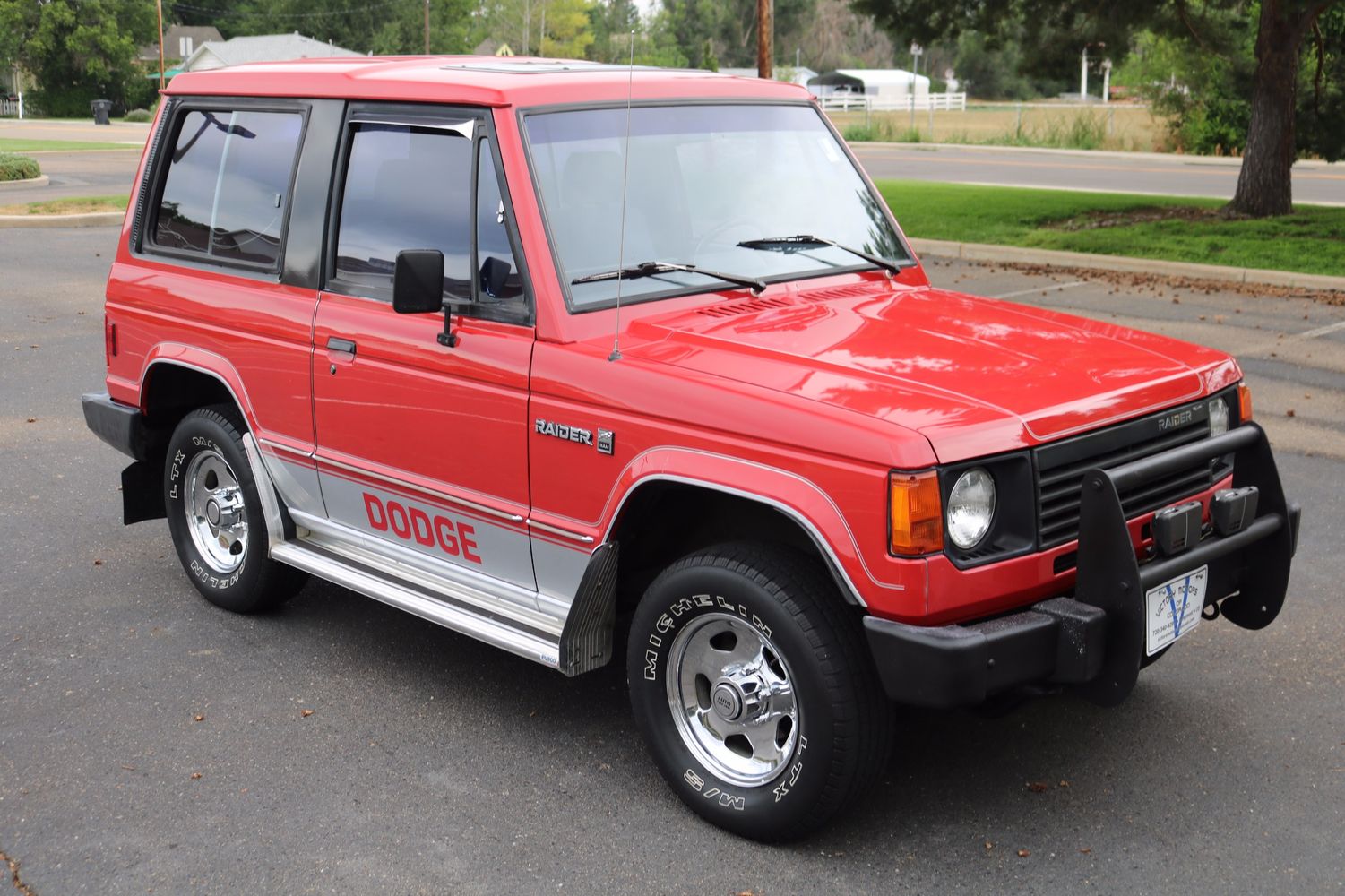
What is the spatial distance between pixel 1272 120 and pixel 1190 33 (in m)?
2.02

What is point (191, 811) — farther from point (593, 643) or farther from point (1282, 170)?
point (1282, 170)

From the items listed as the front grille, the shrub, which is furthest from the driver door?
the shrub

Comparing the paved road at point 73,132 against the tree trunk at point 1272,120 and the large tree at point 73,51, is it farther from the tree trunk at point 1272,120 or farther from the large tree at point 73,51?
the tree trunk at point 1272,120

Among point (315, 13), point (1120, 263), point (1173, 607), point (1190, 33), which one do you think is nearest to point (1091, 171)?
point (1190, 33)

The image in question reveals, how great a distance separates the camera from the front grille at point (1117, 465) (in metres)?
3.62

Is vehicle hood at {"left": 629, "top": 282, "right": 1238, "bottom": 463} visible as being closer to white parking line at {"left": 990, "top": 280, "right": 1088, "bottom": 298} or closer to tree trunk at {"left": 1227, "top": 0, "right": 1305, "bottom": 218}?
white parking line at {"left": 990, "top": 280, "right": 1088, "bottom": 298}

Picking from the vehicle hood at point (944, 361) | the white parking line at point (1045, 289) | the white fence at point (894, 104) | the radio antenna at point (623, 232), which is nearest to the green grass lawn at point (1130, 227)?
the white parking line at point (1045, 289)

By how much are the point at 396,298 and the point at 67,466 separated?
445 centimetres

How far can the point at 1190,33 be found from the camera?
19.2m

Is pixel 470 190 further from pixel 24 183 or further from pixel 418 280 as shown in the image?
pixel 24 183

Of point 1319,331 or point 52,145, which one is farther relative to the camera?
point 52,145

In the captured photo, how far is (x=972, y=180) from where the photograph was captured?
2820cm

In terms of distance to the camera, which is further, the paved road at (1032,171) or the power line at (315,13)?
the power line at (315,13)

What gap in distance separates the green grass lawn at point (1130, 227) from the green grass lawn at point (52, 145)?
2412 centimetres
